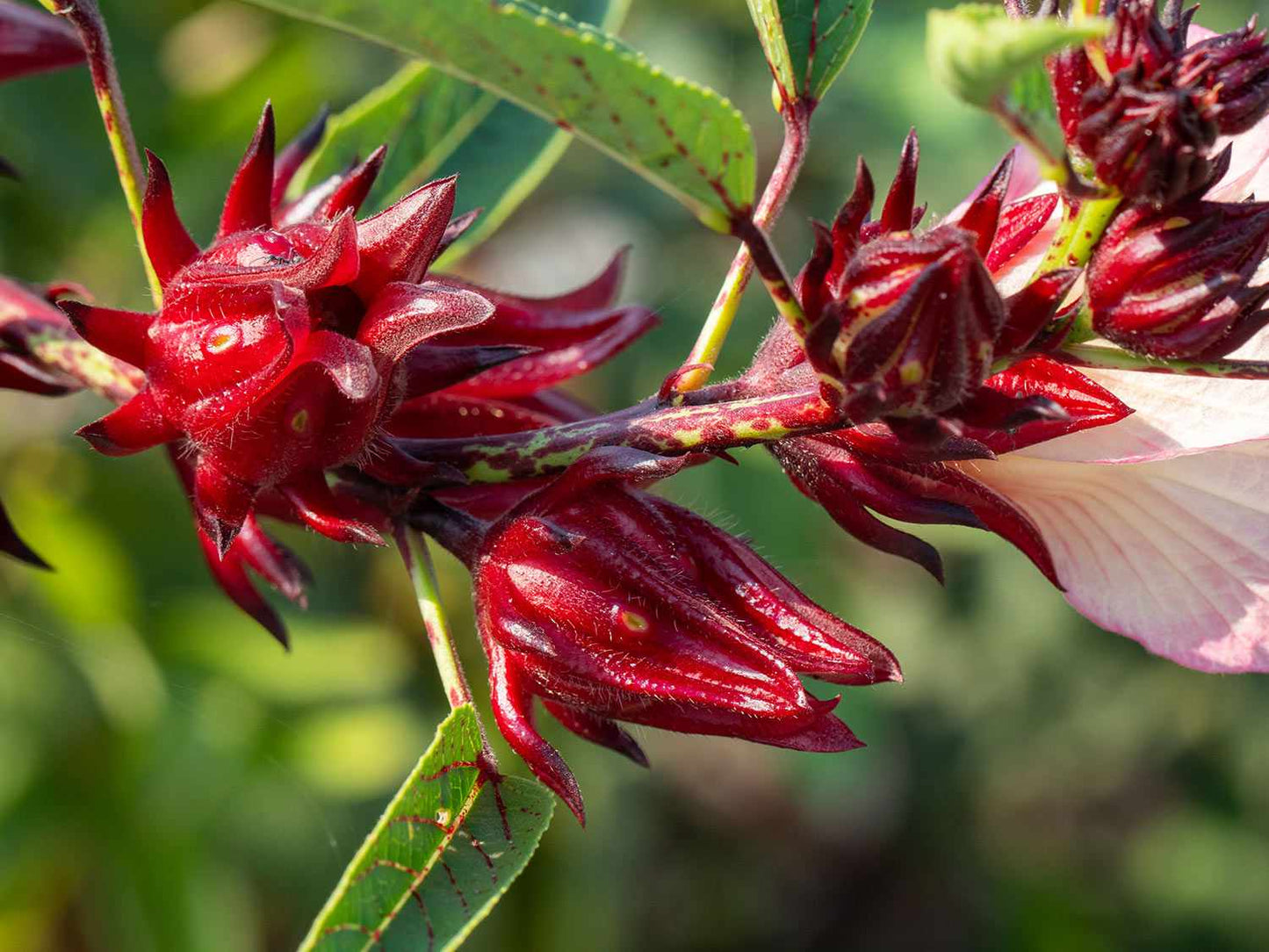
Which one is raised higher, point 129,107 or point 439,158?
point 439,158

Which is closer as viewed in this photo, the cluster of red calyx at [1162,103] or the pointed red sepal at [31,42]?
the cluster of red calyx at [1162,103]

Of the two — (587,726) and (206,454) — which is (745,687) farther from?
(206,454)

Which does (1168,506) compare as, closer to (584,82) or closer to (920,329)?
(920,329)

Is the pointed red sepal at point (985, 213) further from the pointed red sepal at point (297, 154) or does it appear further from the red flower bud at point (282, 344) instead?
the pointed red sepal at point (297, 154)

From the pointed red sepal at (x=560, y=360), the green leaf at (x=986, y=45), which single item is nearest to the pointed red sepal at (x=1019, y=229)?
the green leaf at (x=986, y=45)

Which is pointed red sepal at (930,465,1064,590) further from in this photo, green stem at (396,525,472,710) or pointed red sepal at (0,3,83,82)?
pointed red sepal at (0,3,83,82)

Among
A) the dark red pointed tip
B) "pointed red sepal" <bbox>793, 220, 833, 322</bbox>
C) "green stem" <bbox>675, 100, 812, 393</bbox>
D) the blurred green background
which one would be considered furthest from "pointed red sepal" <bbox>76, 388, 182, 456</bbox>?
the blurred green background

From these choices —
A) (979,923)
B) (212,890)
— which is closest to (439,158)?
(212,890)
